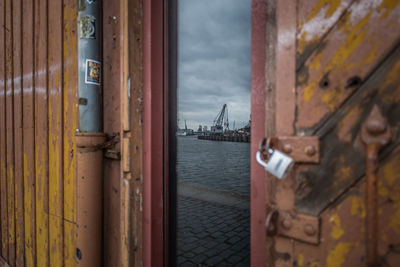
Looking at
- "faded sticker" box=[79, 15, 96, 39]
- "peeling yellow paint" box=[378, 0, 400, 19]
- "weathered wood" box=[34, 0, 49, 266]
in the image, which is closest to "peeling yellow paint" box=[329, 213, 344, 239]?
"peeling yellow paint" box=[378, 0, 400, 19]

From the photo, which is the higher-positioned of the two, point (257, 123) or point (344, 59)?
point (344, 59)

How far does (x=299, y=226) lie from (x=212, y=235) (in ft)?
9.70

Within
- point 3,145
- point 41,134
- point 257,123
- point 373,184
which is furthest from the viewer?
point 3,145

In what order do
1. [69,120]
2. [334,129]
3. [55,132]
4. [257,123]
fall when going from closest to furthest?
[334,129], [257,123], [69,120], [55,132]

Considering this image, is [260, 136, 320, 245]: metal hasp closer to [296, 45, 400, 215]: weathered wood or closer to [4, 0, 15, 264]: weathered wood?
[296, 45, 400, 215]: weathered wood

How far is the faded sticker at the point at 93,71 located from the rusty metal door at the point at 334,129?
121cm

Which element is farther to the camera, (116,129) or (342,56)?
(116,129)

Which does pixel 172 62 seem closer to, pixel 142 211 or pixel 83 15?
pixel 83 15

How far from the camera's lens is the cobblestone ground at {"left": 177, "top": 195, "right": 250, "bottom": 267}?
2.79 meters

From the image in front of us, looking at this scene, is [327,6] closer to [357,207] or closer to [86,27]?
[357,207]

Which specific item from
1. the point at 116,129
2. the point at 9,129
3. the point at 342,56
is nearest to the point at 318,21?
the point at 342,56

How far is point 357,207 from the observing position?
2.42 feet

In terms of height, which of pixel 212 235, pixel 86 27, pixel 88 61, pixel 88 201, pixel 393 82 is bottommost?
pixel 212 235

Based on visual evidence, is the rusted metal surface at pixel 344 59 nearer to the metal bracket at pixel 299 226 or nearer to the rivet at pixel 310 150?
the rivet at pixel 310 150
